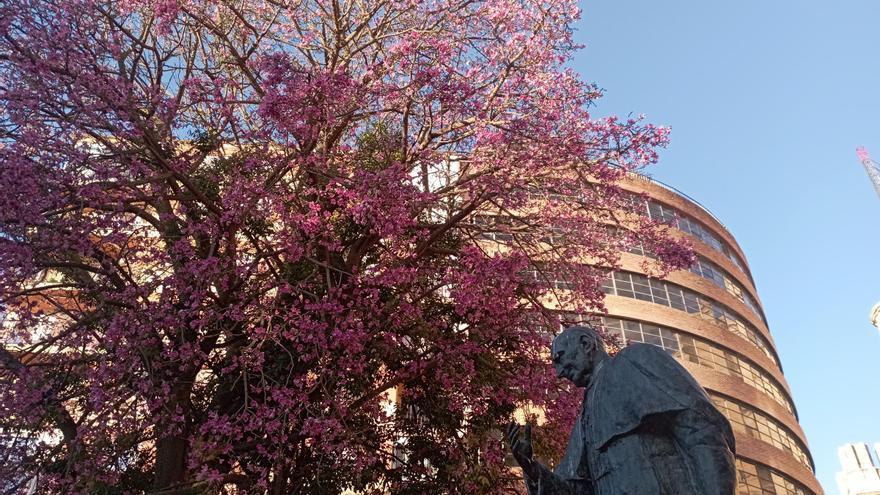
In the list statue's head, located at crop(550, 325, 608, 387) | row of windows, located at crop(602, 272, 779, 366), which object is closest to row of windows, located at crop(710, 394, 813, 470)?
row of windows, located at crop(602, 272, 779, 366)

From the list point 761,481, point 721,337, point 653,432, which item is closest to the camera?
point 653,432

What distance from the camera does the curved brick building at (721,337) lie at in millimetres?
28375

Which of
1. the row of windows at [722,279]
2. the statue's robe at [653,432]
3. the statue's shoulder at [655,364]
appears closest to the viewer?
the statue's robe at [653,432]

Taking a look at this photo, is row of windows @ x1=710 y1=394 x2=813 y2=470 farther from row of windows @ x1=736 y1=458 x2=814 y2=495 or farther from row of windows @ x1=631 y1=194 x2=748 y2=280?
row of windows @ x1=631 y1=194 x2=748 y2=280

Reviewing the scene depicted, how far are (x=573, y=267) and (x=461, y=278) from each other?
2.75 m

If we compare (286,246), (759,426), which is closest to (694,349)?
(759,426)

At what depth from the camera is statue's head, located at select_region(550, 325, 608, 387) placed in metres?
3.34

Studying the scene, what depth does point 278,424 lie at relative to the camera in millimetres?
8594

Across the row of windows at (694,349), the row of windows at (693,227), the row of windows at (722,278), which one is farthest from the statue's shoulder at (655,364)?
the row of windows at (722,278)

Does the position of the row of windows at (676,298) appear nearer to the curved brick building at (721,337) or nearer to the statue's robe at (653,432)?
the curved brick building at (721,337)

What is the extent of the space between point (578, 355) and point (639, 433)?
56cm

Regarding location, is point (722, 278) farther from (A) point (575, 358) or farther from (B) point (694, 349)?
(A) point (575, 358)

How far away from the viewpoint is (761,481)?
1085 inches

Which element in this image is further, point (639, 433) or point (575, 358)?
point (575, 358)
